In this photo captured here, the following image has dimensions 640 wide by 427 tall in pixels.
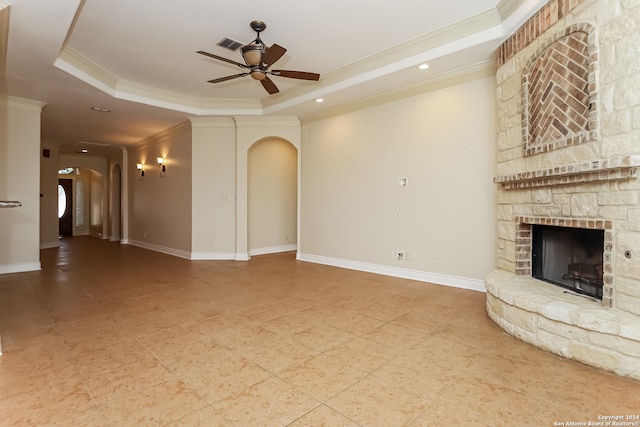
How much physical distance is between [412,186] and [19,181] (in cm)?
640

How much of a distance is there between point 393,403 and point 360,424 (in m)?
0.27

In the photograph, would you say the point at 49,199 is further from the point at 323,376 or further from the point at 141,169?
the point at 323,376

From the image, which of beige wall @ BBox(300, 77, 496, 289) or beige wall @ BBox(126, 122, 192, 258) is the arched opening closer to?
beige wall @ BBox(126, 122, 192, 258)

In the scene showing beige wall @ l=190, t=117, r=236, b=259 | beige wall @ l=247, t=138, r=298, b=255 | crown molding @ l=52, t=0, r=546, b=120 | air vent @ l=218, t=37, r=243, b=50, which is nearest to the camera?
crown molding @ l=52, t=0, r=546, b=120

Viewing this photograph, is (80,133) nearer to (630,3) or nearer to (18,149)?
(18,149)

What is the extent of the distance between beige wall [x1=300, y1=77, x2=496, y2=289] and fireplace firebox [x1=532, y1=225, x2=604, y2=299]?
769 millimetres

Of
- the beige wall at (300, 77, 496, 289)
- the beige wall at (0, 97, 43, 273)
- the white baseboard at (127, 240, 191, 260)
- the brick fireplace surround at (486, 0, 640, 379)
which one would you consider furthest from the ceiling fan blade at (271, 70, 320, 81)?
the beige wall at (0, 97, 43, 273)

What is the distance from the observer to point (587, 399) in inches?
70.7

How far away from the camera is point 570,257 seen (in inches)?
113

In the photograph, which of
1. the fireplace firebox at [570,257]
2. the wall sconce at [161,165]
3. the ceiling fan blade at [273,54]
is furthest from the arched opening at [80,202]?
the fireplace firebox at [570,257]

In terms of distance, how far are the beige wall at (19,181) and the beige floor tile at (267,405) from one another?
5638 millimetres

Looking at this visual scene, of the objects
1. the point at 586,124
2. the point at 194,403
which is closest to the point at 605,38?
the point at 586,124

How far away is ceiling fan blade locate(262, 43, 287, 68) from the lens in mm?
3082

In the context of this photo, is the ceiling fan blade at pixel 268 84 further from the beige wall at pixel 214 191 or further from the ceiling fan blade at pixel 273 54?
the beige wall at pixel 214 191
